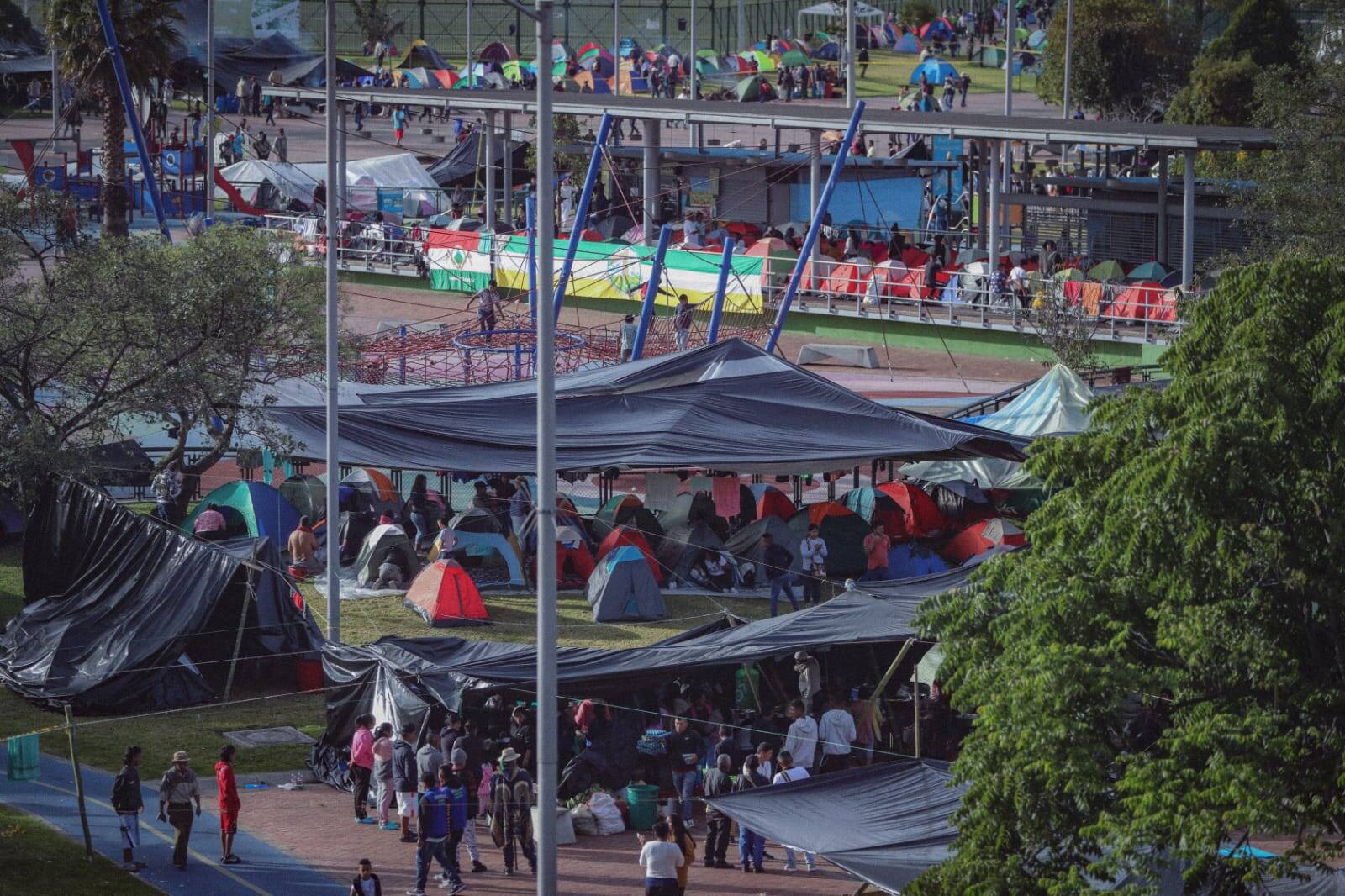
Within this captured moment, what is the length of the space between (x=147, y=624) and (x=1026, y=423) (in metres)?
13.7

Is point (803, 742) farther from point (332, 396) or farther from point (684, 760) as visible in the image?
point (332, 396)

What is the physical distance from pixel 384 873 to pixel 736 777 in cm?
341

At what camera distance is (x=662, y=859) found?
567 inches

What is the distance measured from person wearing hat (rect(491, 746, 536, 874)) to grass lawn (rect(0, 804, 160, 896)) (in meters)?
3.00

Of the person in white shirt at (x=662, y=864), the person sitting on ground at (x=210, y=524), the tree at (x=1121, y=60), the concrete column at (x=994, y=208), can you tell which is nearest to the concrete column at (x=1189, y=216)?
the concrete column at (x=994, y=208)

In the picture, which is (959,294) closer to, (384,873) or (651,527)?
(651,527)

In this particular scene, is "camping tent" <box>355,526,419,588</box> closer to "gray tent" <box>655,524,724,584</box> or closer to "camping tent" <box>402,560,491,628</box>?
"camping tent" <box>402,560,491,628</box>

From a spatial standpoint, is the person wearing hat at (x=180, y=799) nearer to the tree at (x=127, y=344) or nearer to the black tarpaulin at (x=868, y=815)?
the black tarpaulin at (x=868, y=815)

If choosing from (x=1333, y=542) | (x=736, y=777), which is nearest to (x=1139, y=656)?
(x=1333, y=542)

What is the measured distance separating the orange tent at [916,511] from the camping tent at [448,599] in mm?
6819

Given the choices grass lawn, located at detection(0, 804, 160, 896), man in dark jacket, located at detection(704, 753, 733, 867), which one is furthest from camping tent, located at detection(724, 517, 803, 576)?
grass lawn, located at detection(0, 804, 160, 896)

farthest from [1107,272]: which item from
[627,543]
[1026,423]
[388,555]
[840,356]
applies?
[388,555]

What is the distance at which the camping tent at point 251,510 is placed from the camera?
26.1 meters

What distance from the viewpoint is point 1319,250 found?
2898 cm
